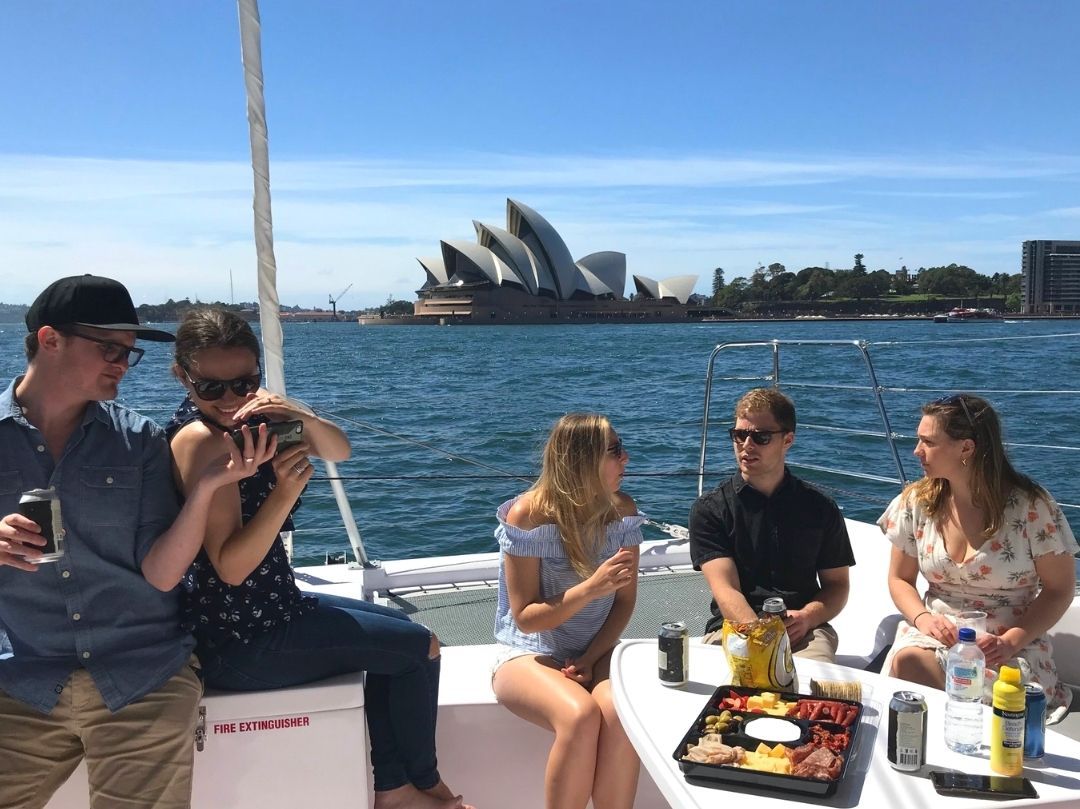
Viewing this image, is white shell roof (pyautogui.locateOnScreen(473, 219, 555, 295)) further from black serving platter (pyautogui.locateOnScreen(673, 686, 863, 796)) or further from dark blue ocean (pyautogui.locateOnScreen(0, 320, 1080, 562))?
black serving platter (pyautogui.locateOnScreen(673, 686, 863, 796))

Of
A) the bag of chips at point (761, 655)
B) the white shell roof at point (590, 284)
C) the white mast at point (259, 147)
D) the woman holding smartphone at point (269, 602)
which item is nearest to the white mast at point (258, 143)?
the white mast at point (259, 147)

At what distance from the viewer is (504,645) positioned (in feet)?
7.04

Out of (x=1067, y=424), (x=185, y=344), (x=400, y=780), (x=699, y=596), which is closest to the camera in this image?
(x=185, y=344)

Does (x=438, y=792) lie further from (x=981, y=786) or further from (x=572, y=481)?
(x=981, y=786)

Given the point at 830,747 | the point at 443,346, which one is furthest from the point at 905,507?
the point at 443,346

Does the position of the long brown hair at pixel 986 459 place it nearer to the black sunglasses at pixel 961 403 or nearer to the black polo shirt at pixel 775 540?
the black sunglasses at pixel 961 403

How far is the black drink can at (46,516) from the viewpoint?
1.44 meters

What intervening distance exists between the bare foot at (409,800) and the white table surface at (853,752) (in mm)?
473

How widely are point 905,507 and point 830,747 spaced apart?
1.01m

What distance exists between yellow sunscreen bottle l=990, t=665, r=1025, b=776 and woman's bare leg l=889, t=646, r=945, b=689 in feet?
2.17

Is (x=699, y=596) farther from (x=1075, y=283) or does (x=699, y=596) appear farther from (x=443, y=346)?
(x=1075, y=283)

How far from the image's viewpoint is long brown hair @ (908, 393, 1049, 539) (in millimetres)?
2146

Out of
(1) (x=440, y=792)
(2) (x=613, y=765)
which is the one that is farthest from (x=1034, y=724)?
(1) (x=440, y=792)

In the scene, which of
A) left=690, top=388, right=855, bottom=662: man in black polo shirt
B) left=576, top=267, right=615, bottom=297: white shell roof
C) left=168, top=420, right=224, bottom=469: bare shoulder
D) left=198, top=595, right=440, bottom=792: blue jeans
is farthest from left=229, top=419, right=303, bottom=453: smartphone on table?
left=576, top=267, right=615, bottom=297: white shell roof
